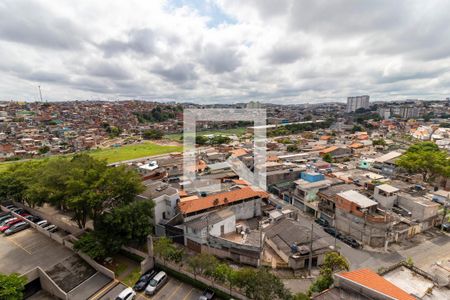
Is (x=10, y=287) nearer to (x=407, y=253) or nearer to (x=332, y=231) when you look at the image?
(x=332, y=231)

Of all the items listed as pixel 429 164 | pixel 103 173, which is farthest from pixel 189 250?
pixel 429 164

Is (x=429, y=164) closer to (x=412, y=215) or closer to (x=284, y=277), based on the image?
(x=412, y=215)

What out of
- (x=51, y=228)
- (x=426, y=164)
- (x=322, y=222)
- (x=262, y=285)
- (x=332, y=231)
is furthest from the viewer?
(x=426, y=164)

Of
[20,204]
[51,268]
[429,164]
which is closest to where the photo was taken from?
[51,268]

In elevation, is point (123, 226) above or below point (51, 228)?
above

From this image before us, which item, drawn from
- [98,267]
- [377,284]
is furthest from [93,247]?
[377,284]

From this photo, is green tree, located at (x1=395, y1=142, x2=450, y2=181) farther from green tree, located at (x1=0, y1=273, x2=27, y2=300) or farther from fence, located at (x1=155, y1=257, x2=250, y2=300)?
green tree, located at (x1=0, y1=273, x2=27, y2=300)
